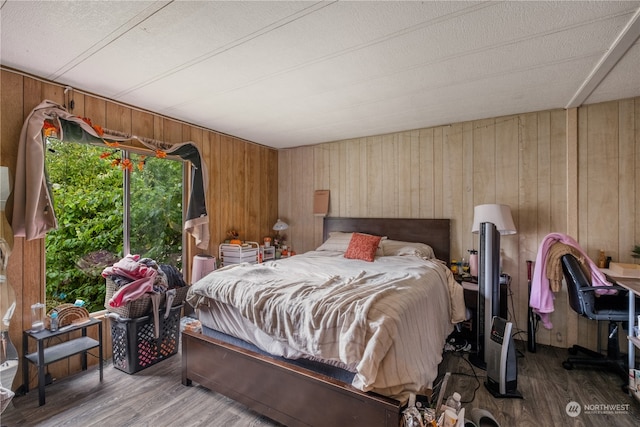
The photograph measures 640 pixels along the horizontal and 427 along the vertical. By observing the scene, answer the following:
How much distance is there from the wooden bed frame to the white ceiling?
198cm

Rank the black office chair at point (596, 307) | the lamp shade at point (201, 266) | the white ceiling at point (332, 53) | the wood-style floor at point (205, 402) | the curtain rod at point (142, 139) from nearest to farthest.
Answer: the white ceiling at point (332, 53)
the wood-style floor at point (205, 402)
the black office chair at point (596, 307)
the curtain rod at point (142, 139)
the lamp shade at point (201, 266)

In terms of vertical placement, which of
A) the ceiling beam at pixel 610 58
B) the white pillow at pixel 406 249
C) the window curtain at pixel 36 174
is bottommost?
the white pillow at pixel 406 249

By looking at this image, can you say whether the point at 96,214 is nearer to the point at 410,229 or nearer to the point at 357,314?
the point at 357,314

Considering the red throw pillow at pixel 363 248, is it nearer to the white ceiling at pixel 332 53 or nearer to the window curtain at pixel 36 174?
the white ceiling at pixel 332 53

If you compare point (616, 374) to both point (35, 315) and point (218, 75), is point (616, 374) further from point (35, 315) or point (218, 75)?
point (35, 315)

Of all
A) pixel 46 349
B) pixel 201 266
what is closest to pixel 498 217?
pixel 201 266

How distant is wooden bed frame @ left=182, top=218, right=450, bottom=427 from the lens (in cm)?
146

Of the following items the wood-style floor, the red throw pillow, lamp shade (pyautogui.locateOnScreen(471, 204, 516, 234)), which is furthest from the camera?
the red throw pillow

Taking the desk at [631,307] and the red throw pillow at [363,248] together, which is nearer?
the desk at [631,307]

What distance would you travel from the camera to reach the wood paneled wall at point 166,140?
2.21 m

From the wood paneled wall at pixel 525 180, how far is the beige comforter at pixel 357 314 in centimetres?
124

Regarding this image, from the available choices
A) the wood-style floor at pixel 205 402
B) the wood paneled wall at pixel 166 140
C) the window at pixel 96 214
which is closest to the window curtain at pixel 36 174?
the wood paneled wall at pixel 166 140

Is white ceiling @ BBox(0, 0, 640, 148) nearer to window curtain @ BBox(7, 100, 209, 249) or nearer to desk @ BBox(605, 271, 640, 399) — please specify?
window curtain @ BBox(7, 100, 209, 249)

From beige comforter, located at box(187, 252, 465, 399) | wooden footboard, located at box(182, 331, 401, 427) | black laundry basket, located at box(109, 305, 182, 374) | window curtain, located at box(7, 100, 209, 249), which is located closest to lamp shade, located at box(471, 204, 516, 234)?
beige comforter, located at box(187, 252, 465, 399)
